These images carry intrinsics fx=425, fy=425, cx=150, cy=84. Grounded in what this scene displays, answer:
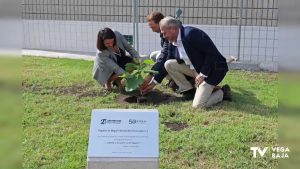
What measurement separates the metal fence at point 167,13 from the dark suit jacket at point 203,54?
74.4 inches

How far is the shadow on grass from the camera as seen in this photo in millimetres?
4875

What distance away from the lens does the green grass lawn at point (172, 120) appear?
3594 mm

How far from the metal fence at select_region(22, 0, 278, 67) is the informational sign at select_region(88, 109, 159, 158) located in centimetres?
415

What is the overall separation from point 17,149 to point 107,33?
13.8 feet

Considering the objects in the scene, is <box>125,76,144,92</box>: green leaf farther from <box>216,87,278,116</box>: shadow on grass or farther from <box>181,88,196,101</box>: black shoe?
<box>216,87,278,116</box>: shadow on grass

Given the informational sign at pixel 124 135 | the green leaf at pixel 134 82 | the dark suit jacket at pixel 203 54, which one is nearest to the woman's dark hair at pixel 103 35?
the green leaf at pixel 134 82

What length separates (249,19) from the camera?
7.82m

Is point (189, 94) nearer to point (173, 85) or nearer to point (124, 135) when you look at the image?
point (173, 85)

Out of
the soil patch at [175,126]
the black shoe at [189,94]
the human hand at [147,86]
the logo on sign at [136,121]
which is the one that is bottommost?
the soil patch at [175,126]

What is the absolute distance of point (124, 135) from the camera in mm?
2816

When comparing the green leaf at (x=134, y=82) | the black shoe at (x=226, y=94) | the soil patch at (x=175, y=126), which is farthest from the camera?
the black shoe at (x=226, y=94)

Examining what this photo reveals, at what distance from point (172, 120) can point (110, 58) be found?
1539 mm

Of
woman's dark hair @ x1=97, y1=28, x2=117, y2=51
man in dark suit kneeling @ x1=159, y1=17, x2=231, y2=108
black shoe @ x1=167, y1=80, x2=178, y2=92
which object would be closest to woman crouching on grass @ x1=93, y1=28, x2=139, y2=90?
woman's dark hair @ x1=97, y1=28, x2=117, y2=51

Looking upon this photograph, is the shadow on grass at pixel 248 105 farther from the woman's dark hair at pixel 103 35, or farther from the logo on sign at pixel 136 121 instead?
the logo on sign at pixel 136 121
